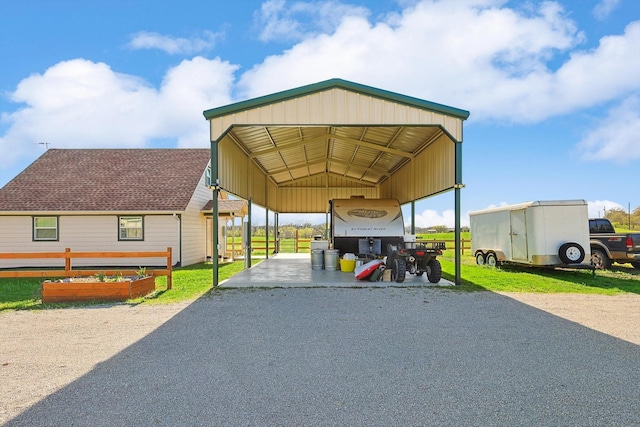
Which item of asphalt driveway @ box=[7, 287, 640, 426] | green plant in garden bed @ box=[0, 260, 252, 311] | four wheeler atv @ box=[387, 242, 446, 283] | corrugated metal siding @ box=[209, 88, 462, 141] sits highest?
corrugated metal siding @ box=[209, 88, 462, 141]

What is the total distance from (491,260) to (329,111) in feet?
29.2

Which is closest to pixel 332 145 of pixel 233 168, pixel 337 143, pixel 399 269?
pixel 337 143

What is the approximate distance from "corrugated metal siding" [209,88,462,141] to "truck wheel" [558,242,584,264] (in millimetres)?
6276

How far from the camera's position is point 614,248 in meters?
14.6

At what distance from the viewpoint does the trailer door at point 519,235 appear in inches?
526

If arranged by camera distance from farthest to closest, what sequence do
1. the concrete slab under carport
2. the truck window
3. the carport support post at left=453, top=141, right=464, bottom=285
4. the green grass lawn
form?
the truck window < the carport support post at left=453, top=141, right=464, bottom=285 < the concrete slab under carport < the green grass lawn

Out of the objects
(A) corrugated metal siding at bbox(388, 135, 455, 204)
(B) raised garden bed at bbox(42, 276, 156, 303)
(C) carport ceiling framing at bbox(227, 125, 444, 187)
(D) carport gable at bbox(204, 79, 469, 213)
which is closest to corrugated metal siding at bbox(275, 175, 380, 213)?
(D) carport gable at bbox(204, 79, 469, 213)

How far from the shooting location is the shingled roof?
1742 centimetres

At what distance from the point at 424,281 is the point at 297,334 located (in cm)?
629

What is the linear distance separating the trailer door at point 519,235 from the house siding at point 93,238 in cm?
1230

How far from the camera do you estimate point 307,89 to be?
10.4 meters

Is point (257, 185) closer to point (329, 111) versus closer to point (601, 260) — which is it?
point (329, 111)

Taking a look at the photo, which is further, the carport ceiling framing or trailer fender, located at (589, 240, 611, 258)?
trailer fender, located at (589, 240, 611, 258)

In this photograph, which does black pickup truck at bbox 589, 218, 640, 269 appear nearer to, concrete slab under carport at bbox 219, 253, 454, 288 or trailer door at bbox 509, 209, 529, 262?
trailer door at bbox 509, 209, 529, 262
